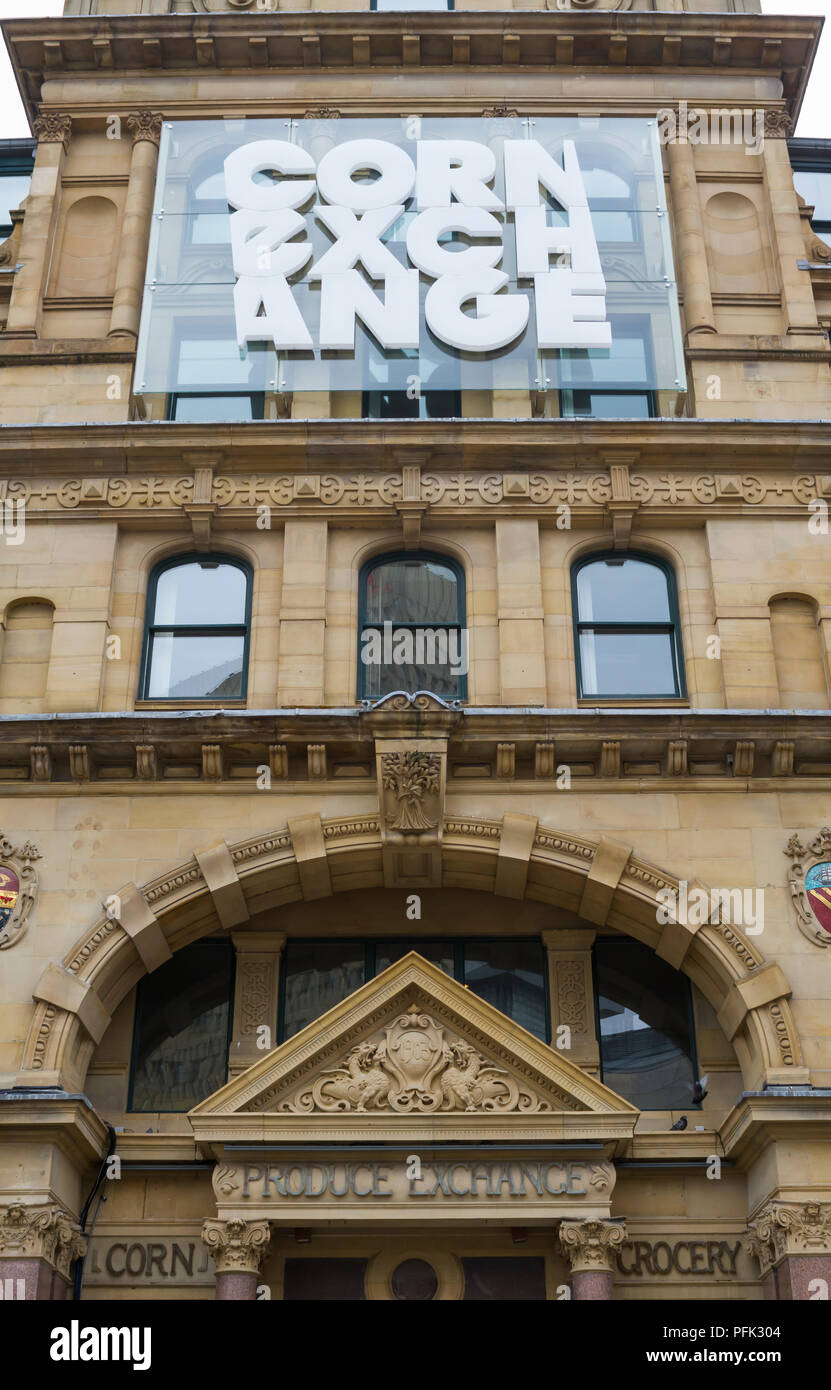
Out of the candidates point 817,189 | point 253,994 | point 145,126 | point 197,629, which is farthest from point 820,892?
point 145,126

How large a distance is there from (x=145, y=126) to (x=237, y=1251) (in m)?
17.3

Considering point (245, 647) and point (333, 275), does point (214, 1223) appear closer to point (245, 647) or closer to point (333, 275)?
point (245, 647)

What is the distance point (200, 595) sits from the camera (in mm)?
21219

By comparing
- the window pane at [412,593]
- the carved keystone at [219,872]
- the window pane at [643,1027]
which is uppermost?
the window pane at [412,593]

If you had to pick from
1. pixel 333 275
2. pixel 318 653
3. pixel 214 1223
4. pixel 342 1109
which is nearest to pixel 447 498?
pixel 318 653

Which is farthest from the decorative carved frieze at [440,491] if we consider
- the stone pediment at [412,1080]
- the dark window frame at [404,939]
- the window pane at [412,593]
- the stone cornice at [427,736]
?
the stone pediment at [412,1080]

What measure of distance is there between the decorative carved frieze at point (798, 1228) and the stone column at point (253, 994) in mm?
6408

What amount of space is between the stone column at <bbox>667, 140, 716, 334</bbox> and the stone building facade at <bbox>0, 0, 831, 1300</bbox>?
6 centimetres

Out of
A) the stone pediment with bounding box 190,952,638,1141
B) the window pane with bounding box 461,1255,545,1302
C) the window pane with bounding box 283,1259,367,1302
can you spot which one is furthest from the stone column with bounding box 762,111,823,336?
the window pane with bounding box 283,1259,367,1302

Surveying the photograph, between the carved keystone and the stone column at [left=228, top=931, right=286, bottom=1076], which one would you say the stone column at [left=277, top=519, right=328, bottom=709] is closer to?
the carved keystone

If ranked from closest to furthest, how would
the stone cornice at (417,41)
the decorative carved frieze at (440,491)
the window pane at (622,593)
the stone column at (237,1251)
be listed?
the stone column at (237,1251), the window pane at (622,593), the decorative carved frieze at (440,491), the stone cornice at (417,41)

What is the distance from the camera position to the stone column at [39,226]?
22.8m

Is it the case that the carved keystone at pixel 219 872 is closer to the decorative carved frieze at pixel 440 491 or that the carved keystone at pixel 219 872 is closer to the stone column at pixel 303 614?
the stone column at pixel 303 614

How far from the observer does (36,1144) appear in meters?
16.9
